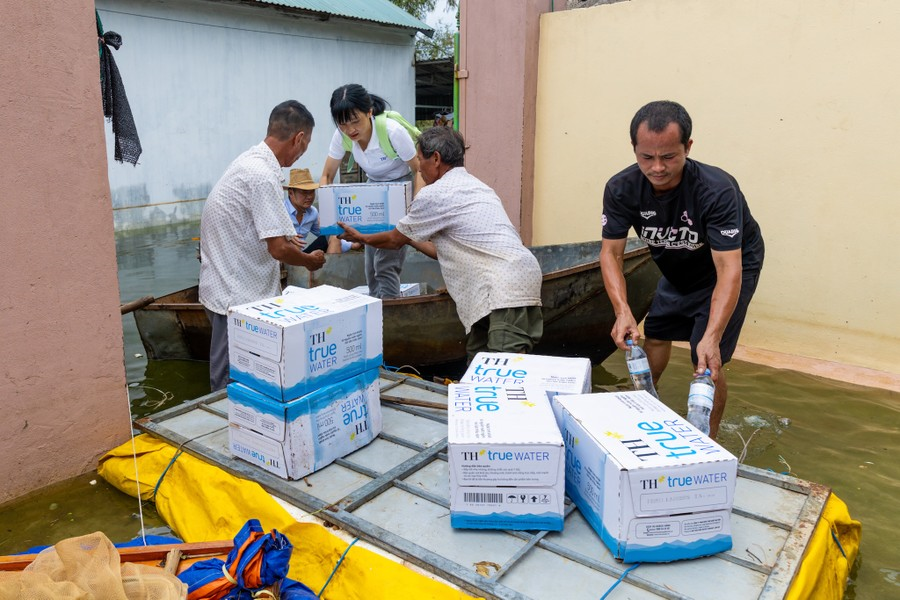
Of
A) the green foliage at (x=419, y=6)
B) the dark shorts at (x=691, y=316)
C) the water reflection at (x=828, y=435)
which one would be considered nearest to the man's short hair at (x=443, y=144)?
the dark shorts at (x=691, y=316)

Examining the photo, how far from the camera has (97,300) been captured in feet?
10.6

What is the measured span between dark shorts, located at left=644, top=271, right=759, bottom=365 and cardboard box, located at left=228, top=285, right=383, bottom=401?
4.92 feet

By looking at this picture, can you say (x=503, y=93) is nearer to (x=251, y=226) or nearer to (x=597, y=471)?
(x=251, y=226)

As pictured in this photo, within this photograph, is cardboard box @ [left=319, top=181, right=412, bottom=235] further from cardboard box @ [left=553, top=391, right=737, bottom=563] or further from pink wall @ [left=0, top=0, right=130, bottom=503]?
cardboard box @ [left=553, top=391, right=737, bottom=563]

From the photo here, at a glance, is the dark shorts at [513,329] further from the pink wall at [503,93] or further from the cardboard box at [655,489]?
the pink wall at [503,93]

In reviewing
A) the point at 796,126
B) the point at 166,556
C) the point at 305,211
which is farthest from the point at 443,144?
the point at 796,126

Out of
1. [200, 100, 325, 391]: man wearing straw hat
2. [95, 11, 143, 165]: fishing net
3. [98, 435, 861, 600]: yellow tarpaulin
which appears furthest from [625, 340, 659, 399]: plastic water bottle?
[95, 11, 143, 165]: fishing net

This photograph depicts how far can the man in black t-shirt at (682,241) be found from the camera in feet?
9.41

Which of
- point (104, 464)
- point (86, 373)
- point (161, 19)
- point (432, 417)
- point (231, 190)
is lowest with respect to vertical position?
point (104, 464)

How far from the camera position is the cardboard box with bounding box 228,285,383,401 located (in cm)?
270

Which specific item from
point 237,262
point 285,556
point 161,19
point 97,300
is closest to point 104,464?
point 97,300

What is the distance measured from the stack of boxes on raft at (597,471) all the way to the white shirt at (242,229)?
4.78 ft

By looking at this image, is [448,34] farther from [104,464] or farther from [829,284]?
[104,464]

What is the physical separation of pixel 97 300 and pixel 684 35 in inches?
191
